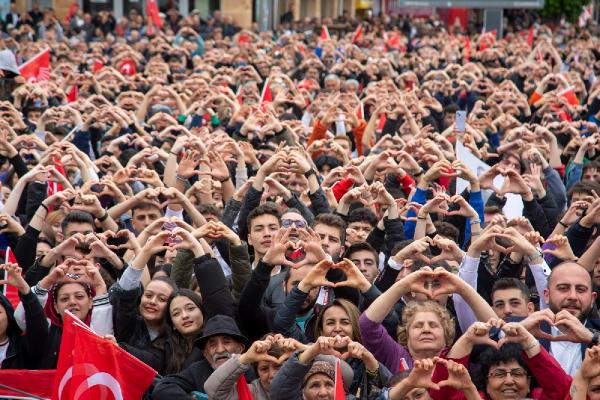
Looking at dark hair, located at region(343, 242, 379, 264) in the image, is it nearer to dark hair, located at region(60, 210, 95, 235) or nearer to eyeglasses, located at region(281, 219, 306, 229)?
eyeglasses, located at region(281, 219, 306, 229)

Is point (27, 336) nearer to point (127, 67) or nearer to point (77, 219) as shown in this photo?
point (77, 219)

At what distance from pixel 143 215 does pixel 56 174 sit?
0.79 meters

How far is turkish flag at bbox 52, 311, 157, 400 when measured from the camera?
6562 mm

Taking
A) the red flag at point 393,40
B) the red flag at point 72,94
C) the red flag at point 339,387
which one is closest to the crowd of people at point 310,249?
the red flag at point 339,387

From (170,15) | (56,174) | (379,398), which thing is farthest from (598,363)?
(170,15)

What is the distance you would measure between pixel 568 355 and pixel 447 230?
91.9 inches

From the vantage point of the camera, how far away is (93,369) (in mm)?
6598

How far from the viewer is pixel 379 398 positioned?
20.4ft

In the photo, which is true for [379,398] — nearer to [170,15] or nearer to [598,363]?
[598,363]

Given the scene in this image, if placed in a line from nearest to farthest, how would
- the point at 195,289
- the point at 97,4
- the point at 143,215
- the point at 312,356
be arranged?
the point at 312,356 < the point at 195,289 < the point at 143,215 < the point at 97,4

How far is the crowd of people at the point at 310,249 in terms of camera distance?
6.30 m

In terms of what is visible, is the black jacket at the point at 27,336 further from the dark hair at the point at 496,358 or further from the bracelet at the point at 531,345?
the bracelet at the point at 531,345

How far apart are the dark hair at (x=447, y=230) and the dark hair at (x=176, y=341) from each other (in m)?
2.25

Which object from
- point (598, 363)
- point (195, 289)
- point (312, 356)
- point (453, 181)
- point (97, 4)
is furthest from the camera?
point (97, 4)
